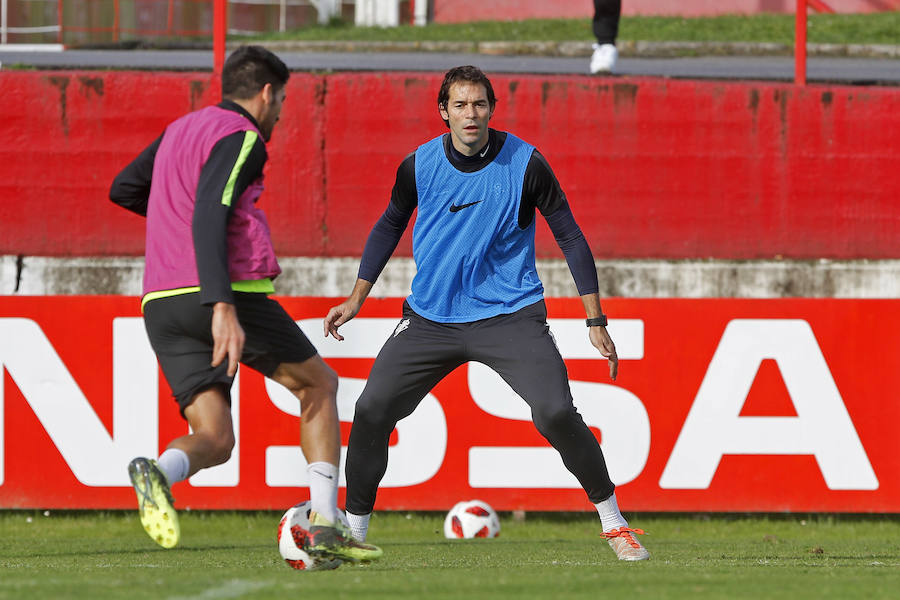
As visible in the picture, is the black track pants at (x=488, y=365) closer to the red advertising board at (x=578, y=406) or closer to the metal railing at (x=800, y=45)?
the red advertising board at (x=578, y=406)

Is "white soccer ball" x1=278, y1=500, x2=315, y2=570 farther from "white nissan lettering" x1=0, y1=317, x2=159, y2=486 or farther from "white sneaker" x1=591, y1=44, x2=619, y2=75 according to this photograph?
"white sneaker" x1=591, y1=44, x2=619, y2=75

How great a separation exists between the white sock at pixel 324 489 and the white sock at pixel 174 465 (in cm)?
51

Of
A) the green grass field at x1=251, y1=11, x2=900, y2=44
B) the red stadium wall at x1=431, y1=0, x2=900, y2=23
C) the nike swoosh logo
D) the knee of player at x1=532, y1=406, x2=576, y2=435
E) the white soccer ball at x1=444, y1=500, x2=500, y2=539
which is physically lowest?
the white soccer ball at x1=444, y1=500, x2=500, y2=539

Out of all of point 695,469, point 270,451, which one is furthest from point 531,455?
point 270,451

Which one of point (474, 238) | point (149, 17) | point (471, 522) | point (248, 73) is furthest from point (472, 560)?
point (149, 17)

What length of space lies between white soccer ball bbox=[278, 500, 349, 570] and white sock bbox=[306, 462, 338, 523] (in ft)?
0.20

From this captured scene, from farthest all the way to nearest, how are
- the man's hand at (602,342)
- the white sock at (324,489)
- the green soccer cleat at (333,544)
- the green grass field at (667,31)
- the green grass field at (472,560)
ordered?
the green grass field at (667,31)
the man's hand at (602,342)
the white sock at (324,489)
the green soccer cleat at (333,544)
the green grass field at (472,560)

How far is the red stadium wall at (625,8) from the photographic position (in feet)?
67.6

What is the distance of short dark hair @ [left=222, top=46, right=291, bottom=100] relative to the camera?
4992 millimetres

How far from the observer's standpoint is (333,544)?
4.86 m

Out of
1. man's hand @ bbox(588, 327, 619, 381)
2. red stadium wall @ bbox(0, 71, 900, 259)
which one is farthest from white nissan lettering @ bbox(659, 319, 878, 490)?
man's hand @ bbox(588, 327, 619, 381)

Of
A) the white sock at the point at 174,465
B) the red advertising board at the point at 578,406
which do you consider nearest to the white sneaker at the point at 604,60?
the red advertising board at the point at 578,406

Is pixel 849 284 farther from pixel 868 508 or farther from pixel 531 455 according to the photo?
pixel 531 455

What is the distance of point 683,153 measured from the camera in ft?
33.8
